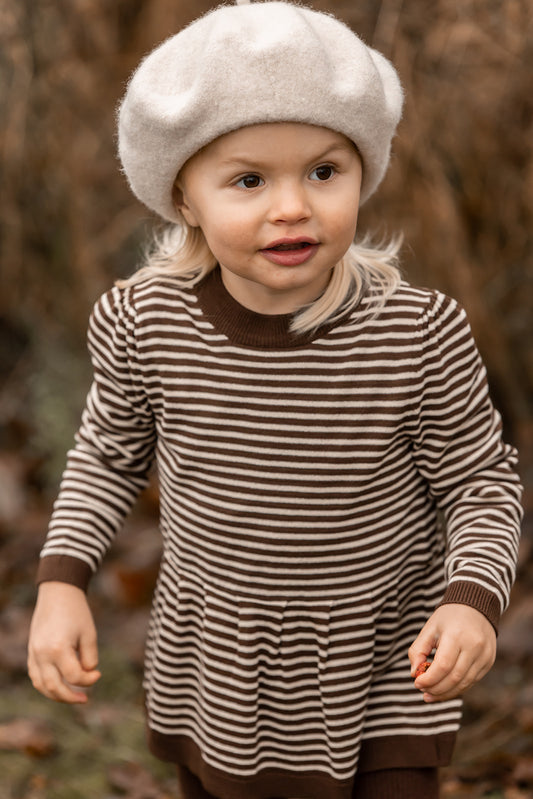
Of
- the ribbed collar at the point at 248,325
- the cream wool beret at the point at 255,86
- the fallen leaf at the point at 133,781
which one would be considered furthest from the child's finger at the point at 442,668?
the fallen leaf at the point at 133,781

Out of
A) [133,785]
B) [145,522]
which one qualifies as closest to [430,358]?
[133,785]

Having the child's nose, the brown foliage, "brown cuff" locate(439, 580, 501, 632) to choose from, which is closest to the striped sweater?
"brown cuff" locate(439, 580, 501, 632)

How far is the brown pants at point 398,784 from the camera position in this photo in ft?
5.85

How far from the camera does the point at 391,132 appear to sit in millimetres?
1609

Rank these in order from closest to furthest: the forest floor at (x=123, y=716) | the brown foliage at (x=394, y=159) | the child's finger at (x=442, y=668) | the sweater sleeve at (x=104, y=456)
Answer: the child's finger at (x=442, y=668) < the sweater sleeve at (x=104, y=456) < the forest floor at (x=123, y=716) < the brown foliage at (x=394, y=159)

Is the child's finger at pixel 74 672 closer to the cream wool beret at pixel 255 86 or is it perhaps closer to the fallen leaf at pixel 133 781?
the cream wool beret at pixel 255 86

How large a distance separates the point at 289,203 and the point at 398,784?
1.01 metres

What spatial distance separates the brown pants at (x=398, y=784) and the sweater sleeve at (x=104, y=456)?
61 cm

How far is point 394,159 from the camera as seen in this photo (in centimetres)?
288

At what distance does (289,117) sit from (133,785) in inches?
67.4

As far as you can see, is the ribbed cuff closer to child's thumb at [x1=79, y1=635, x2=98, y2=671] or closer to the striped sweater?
the striped sweater

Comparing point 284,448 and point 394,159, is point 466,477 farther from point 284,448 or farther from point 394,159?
point 394,159

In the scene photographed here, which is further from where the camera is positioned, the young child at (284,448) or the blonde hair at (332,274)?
the blonde hair at (332,274)

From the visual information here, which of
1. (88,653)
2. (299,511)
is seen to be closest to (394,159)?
(299,511)
